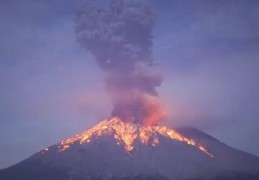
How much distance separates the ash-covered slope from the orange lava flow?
1556mm

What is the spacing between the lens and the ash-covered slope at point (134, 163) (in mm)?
112375

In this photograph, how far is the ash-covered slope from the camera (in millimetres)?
112375

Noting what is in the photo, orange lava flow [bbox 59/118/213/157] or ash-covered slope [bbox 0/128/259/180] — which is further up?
orange lava flow [bbox 59/118/213/157]

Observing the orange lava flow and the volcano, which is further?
the orange lava flow

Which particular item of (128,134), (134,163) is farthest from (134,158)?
(128,134)

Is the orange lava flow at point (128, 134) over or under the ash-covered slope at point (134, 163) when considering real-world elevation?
over

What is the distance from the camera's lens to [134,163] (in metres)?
118

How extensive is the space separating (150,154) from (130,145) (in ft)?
26.1

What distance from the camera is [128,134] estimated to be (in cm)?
12556

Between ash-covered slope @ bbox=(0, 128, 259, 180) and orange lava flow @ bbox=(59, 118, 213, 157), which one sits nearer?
ash-covered slope @ bbox=(0, 128, 259, 180)

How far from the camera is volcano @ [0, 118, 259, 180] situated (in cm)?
11294

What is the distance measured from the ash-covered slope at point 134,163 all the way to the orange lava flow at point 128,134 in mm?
1556

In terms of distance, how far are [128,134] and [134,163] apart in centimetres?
963

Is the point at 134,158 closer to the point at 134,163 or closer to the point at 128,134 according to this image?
the point at 134,163
